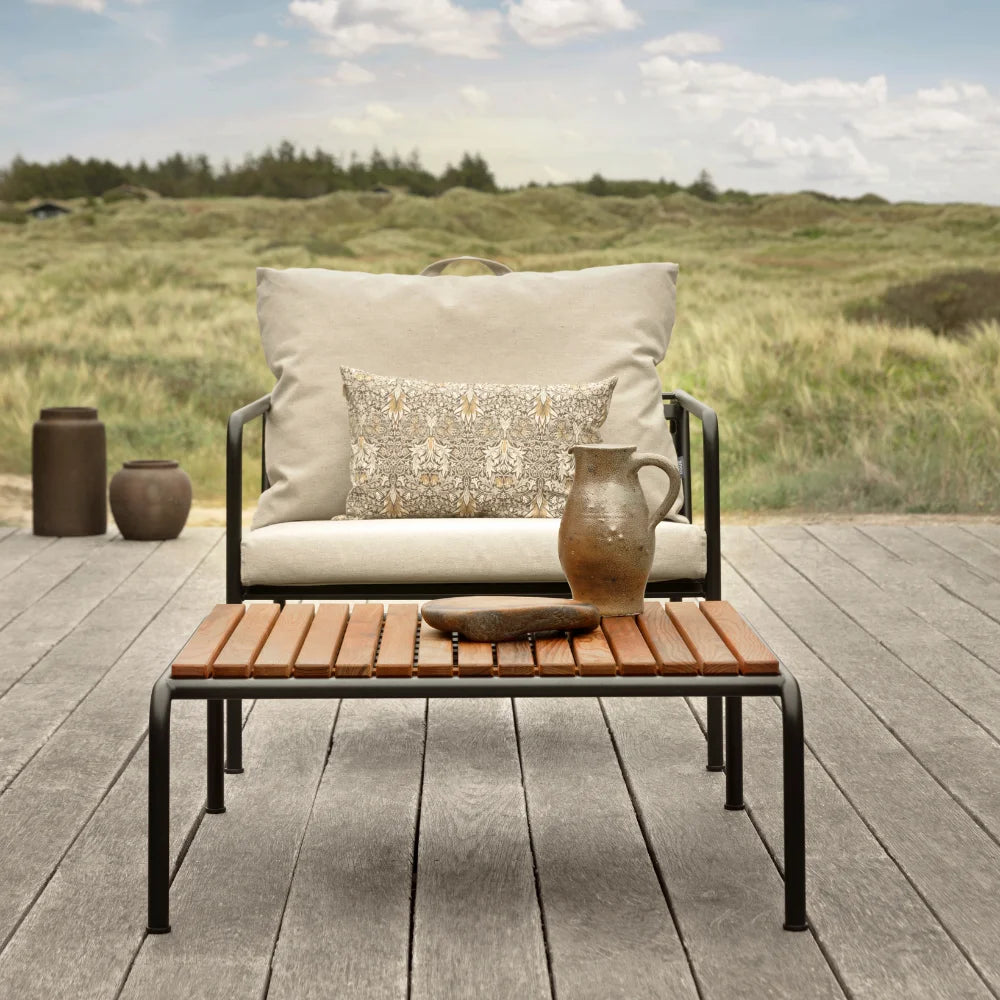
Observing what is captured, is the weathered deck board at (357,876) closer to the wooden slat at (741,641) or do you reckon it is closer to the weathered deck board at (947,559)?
the wooden slat at (741,641)

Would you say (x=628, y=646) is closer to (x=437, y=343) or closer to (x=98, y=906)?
(x=98, y=906)

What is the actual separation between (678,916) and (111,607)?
236 centimetres

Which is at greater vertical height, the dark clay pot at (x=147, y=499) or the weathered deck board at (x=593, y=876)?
the dark clay pot at (x=147, y=499)

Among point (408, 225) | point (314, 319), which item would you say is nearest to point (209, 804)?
point (314, 319)

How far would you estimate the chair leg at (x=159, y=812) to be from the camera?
159 centimetres

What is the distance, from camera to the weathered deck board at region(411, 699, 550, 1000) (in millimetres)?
1569

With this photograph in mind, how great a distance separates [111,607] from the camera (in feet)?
12.1

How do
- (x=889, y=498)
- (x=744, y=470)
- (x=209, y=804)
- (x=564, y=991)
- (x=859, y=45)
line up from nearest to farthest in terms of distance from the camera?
(x=564, y=991)
(x=209, y=804)
(x=889, y=498)
(x=744, y=470)
(x=859, y=45)

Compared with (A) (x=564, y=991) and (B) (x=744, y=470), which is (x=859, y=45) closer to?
(B) (x=744, y=470)

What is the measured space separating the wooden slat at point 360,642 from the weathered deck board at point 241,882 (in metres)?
0.35

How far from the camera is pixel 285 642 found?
170cm

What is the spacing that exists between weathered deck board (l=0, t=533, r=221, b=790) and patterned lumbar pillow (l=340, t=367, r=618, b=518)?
726 millimetres

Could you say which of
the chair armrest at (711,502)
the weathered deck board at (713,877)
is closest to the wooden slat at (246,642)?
the weathered deck board at (713,877)

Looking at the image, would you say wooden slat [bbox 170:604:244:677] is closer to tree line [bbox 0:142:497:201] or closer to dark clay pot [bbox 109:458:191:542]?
dark clay pot [bbox 109:458:191:542]
